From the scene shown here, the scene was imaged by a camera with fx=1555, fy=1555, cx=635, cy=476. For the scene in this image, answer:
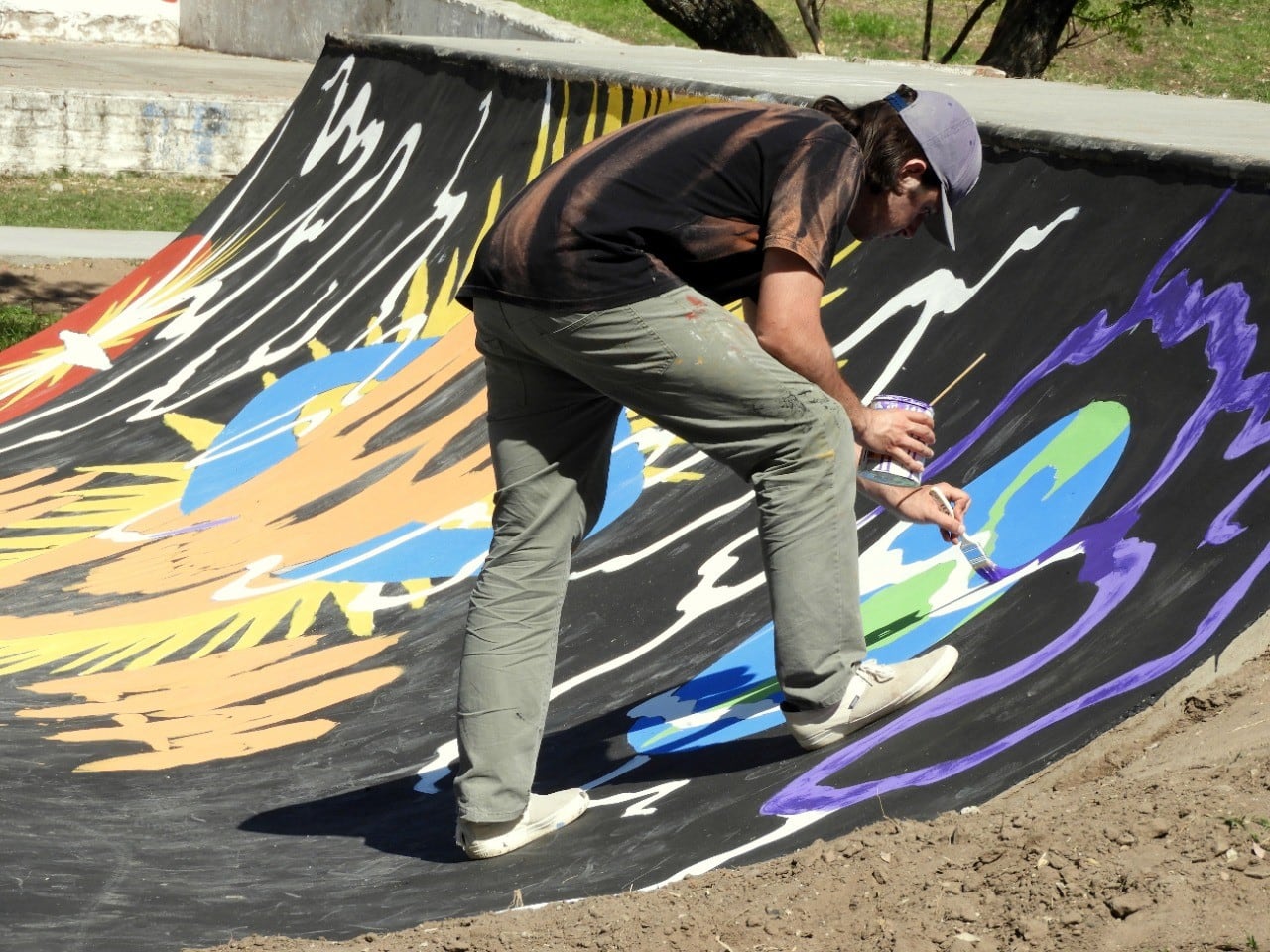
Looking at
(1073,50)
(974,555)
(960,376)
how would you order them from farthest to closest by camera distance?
(1073,50), (960,376), (974,555)

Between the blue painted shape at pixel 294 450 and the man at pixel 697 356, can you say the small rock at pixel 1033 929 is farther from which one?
the blue painted shape at pixel 294 450

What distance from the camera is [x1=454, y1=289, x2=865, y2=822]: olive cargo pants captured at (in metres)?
2.90

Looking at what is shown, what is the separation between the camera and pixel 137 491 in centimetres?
682

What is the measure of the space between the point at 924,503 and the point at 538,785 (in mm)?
1130

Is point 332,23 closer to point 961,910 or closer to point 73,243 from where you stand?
point 73,243

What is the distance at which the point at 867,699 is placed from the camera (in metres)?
3.21

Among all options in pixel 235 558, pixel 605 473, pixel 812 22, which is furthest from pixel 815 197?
pixel 812 22

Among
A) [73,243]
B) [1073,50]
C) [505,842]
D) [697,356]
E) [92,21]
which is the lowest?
[73,243]

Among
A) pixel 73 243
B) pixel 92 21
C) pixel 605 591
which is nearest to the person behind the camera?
pixel 605 591

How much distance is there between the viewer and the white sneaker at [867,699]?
3191 millimetres

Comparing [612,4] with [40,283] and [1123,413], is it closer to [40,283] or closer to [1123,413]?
[40,283]

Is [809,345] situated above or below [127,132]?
above

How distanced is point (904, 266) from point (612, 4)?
51.5ft

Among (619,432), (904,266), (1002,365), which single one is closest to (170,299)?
(619,432)
